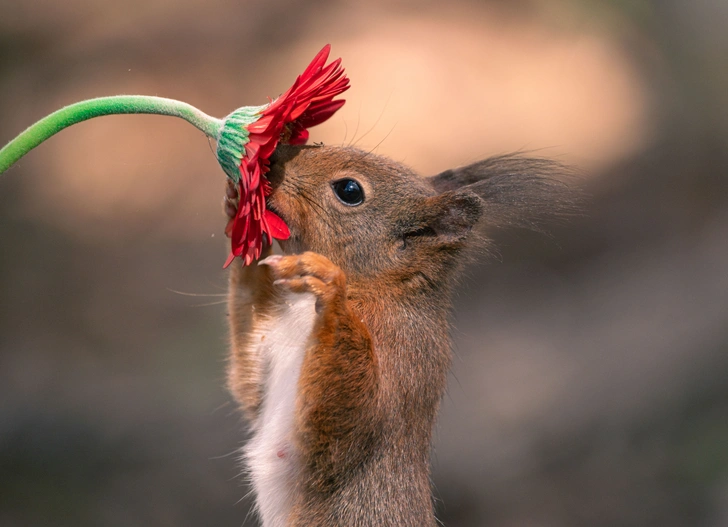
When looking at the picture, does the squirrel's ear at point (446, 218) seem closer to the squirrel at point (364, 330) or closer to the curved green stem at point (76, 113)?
the squirrel at point (364, 330)

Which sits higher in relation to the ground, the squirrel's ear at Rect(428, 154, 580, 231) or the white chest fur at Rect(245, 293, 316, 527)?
the squirrel's ear at Rect(428, 154, 580, 231)

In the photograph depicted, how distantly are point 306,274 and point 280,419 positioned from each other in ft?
2.26

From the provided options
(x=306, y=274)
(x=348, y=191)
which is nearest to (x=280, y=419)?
(x=306, y=274)

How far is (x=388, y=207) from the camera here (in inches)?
115

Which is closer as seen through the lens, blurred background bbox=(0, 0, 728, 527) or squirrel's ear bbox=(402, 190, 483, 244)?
squirrel's ear bbox=(402, 190, 483, 244)

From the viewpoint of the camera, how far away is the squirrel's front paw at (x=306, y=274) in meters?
2.36

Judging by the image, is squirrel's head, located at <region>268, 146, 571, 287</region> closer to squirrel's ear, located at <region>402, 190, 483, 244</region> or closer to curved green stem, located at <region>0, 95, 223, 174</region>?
squirrel's ear, located at <region>402, 190, 483, 244</region>

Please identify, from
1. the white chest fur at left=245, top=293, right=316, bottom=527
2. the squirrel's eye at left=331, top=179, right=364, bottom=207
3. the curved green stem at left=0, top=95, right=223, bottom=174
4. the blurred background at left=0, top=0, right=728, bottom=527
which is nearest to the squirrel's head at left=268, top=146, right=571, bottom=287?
the squirrel's eye at left=331, top=179, right=364, bottom=207

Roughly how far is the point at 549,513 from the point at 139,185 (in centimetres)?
423

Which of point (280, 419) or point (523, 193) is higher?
point (523, 193)

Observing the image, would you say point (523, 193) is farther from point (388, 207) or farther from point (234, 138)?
point (234, 138)

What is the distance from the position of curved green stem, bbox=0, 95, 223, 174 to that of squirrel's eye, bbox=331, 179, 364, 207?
2.64 feet

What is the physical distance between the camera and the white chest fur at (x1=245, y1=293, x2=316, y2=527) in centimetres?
275

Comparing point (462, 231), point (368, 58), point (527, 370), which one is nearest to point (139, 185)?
point (368, 58)
